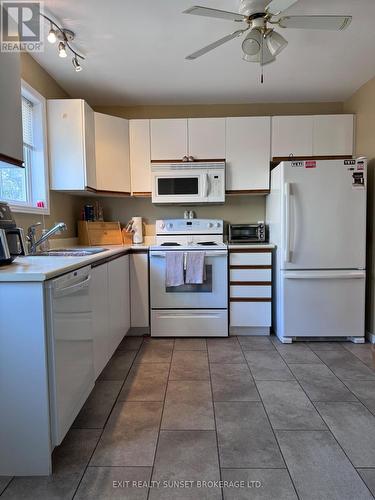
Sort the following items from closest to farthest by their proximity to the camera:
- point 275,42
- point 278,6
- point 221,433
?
point 221,433
point 278,6
point 275,42

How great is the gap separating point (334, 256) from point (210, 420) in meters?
1.83

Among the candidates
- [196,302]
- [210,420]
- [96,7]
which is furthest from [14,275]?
[196,302]

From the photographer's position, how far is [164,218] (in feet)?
11.6

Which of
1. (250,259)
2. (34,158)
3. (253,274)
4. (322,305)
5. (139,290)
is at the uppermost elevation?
(34,158)

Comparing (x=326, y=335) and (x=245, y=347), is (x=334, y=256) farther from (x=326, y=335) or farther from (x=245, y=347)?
(x=245, y=347)

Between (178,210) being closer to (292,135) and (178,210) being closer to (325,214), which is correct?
(292,135)

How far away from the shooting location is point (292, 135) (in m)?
3.12

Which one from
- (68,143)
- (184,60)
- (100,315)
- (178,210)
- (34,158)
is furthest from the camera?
(178,210)

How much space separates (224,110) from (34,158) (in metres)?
2.06

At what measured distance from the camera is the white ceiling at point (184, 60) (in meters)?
1.90

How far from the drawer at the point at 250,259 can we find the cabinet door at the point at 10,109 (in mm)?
1951

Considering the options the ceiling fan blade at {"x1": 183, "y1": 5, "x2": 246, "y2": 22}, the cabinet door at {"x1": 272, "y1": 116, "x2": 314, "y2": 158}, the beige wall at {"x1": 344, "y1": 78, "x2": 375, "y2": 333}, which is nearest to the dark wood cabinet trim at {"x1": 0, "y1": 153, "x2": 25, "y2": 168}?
the ceiling fan blade at {"x1": 183, "y1": 5, "x2": 246, "y2": 22}

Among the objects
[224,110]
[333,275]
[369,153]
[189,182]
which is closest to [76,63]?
[189,182]

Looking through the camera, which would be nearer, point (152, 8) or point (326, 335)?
point (152, 8)
